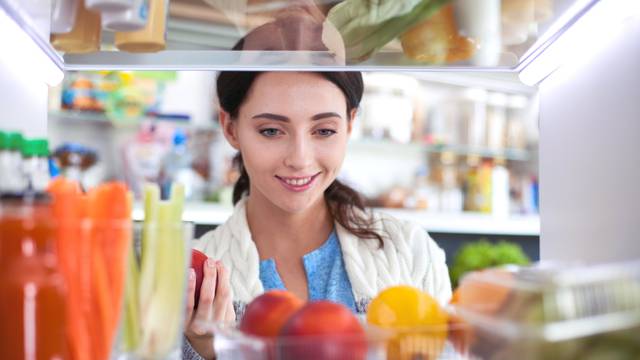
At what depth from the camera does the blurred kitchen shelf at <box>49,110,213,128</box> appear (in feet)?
13.7

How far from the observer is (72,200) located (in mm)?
868

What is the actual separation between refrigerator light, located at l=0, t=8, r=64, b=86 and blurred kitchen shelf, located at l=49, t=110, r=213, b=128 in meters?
2.83

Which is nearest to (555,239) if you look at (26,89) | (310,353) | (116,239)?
(310,353)

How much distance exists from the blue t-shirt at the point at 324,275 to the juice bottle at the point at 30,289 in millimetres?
1279

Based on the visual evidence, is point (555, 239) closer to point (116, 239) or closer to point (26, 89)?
point (116, 239)

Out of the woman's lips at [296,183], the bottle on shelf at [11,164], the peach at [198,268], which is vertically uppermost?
the woman's lips at [296,183]

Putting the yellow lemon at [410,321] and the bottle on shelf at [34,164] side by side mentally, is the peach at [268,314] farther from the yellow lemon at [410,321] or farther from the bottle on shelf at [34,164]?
the bottle on shelf at [34,164]

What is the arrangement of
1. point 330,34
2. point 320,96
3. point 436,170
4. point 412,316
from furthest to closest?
point 436,170 → point 320,96 → point 330,34 → point 412,316

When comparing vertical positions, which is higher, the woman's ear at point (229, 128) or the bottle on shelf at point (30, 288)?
the woman's ear at point (229, 128)

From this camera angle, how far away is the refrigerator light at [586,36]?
109 cm

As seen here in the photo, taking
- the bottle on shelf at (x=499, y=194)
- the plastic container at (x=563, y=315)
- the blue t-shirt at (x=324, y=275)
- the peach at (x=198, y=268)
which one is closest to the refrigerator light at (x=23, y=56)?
the peach at (x=198, y=268)

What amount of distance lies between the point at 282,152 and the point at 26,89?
77cm

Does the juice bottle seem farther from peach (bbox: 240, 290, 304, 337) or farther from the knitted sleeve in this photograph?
the knitted sleeve

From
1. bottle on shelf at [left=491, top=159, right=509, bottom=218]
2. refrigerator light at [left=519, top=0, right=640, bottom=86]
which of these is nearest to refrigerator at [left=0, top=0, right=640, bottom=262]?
refrigerator light at [left=519, top=0, right=640, bottom=86]
